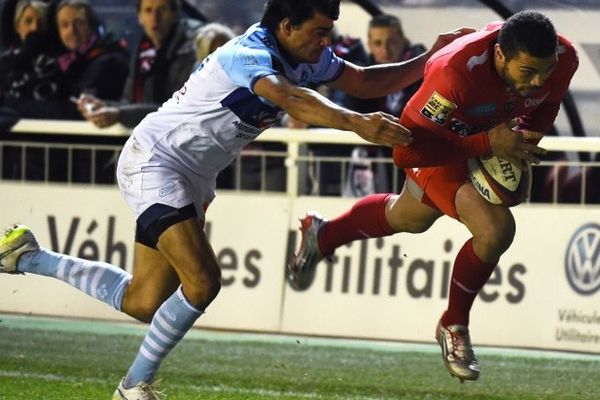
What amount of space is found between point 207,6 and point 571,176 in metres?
3.34

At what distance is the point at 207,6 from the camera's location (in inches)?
521

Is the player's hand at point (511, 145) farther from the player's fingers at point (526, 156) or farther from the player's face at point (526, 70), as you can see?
the player's face at point (526, 70)

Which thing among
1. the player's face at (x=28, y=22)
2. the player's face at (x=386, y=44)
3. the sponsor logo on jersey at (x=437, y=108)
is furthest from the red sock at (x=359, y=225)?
the player's face at (x=28, y=22)

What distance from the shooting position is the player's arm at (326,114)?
7184 mm

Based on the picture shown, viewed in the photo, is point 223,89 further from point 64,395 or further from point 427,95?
point 64,395

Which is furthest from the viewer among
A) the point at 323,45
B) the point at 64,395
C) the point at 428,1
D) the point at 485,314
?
the point at 428,1

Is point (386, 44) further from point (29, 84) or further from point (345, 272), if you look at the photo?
point (29, 84)

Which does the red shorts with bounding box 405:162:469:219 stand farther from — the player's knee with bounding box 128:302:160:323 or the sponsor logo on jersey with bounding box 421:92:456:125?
the player's knee with bounding box 128:302:160:323

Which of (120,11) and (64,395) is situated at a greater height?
(120,11)

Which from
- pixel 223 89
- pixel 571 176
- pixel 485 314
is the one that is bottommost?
pixel 485 314

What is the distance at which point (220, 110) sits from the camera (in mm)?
7973

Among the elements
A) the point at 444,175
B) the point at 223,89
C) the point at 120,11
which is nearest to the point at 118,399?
the point at 223,89

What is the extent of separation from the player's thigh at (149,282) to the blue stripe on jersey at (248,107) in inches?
36.2

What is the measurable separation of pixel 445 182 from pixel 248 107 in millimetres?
1444
